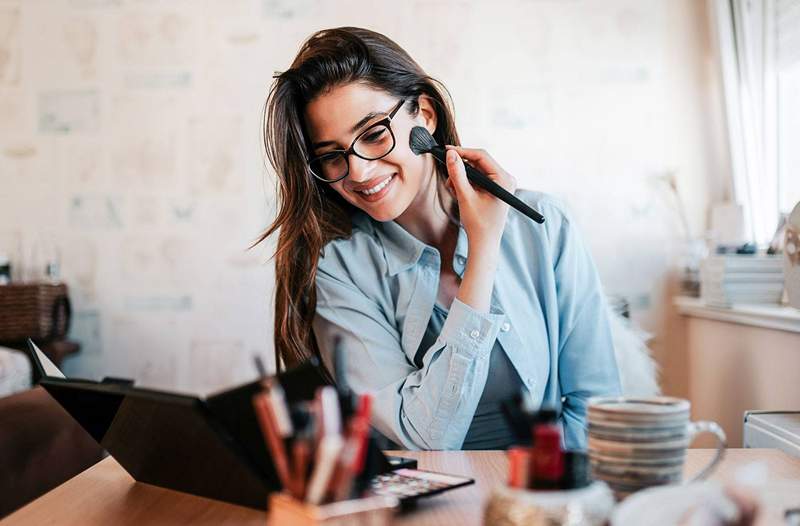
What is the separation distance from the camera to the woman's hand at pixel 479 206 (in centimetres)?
124

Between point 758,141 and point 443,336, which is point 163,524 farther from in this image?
point 758,141

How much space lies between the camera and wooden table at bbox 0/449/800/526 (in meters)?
0.70

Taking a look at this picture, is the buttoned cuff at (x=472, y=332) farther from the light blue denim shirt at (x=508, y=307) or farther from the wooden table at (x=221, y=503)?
the wooden table at (x=221, y=503)

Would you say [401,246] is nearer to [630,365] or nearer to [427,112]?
[427,112]

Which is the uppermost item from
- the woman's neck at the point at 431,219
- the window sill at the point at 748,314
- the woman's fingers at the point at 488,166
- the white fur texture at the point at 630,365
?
the woman's fingers at the point at 488,166

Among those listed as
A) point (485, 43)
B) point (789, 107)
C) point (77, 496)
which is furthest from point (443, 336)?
point (485, 43)

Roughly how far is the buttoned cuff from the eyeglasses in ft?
1.11

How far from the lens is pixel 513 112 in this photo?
9.09 feet

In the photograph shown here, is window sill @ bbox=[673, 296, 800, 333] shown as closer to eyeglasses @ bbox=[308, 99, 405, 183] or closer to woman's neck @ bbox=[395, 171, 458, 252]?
woman's neck @ bbox=[395, 171, 458, 252]

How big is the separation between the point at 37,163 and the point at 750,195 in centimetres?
244

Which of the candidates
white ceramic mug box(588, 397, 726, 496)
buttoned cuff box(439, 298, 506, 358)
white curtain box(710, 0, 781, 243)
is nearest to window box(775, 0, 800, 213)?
white curtain box(710, 0, 781, 243)

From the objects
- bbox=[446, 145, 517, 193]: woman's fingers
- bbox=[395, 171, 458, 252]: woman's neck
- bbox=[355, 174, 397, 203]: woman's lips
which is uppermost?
bbox=[446, 145, 517, 193]: woman's fingers

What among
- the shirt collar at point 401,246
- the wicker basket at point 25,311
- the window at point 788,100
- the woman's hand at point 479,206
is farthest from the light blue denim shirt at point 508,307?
the wicker basket at point 25,311

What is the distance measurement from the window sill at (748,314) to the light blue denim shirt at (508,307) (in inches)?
21.8
